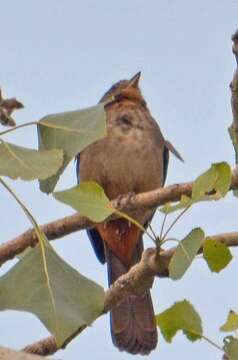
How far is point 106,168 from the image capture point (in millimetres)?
5359

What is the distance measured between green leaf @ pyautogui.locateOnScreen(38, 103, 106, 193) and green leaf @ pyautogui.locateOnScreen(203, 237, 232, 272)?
19.2 inches

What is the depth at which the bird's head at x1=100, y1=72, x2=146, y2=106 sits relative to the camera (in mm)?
6011

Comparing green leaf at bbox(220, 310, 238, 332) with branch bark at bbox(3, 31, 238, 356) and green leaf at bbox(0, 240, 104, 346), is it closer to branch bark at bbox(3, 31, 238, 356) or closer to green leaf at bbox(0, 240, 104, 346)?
branch bark at bbox(3, 31, 238, 356)

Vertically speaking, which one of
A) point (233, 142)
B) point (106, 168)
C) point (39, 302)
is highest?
point (233, 142)

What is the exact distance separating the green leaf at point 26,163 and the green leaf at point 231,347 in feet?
2.35

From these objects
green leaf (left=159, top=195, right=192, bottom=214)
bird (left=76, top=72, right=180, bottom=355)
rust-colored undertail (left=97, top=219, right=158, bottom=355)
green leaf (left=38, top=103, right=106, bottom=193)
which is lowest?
rust-colored undertail (left=97, top=219, right=158, bottom=355)

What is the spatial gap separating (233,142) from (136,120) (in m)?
2.63

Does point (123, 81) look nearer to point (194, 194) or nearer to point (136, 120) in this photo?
point (136, 120)

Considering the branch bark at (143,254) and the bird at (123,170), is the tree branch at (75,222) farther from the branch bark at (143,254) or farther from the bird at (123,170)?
the bird at (123,170)

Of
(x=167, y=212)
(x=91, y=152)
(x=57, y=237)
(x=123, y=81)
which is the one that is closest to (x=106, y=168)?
(x=91, y=152)

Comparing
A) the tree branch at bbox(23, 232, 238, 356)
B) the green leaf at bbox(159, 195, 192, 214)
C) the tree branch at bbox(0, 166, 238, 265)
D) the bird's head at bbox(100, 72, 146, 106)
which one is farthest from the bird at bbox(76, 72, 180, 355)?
the green leaf at bbox(159, 195, 192, 214)

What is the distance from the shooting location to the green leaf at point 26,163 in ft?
8.81

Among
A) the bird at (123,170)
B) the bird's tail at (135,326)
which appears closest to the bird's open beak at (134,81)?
the bird at (123,170)

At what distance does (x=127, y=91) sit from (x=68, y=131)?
3.16 metres
